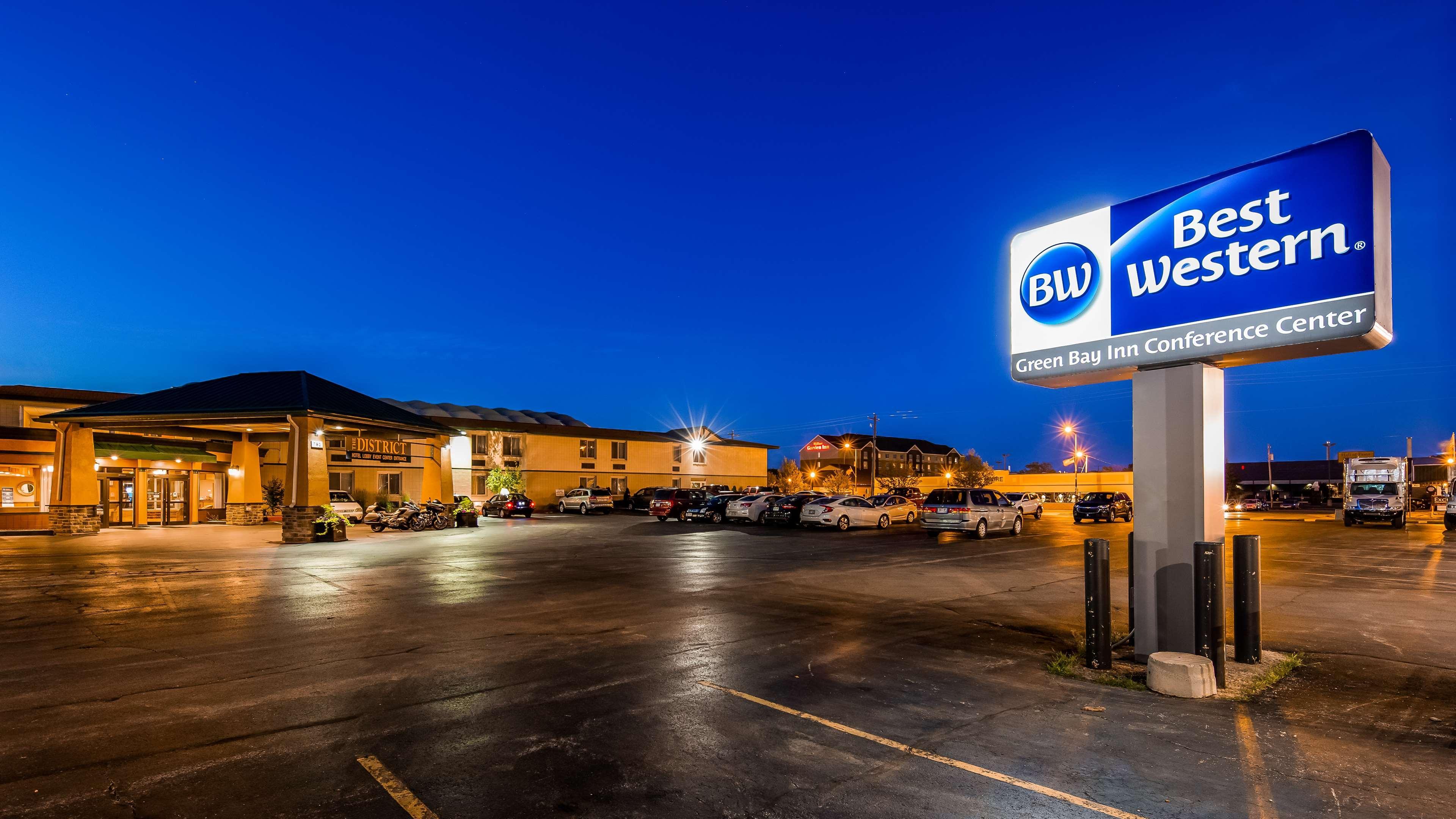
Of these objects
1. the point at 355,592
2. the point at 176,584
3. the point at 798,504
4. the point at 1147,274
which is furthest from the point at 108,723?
the point at 798,504

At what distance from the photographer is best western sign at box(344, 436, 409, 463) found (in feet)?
97.6

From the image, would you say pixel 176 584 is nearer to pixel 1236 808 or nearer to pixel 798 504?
pixel 1236 808

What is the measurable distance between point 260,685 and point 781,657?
5.02 m

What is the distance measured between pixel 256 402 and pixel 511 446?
82.2 feet

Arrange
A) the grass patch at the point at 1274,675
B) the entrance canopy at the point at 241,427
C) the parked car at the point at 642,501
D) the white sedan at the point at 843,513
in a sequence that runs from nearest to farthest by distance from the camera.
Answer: the grass patch at the point at 1274,675 → the entrance canopy at the point at 241,427 → the white sedan at the point at 843,513 → the parked car at the point at 642,501

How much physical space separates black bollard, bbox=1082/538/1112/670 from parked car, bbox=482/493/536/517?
35.3 m

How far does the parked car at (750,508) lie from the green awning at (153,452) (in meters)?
23.8

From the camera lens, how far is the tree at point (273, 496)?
34531 millimetres

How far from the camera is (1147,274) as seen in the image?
7.98 metres

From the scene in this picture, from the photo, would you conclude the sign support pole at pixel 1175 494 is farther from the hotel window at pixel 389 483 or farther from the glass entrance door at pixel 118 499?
the hotel window at pixel 389 483

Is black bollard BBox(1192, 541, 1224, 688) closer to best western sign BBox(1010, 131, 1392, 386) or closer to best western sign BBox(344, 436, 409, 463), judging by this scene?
best western sign BBox(1010, 131, 1392, 386)

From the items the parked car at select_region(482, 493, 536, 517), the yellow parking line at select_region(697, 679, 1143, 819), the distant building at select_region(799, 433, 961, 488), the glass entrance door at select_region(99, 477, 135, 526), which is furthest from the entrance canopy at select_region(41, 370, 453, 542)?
the distant building at select_region(799, 433, 961, 488)

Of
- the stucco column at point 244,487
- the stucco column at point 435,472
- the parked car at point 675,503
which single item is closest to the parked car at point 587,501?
the parked car at point 675,503

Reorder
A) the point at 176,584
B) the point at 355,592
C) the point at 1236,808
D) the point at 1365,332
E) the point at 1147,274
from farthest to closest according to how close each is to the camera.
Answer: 1. the point at 176,584
2. the point at 355,592
3. the point at 1147,274
4. the point at 1365,332
5. the point at 1236,808
